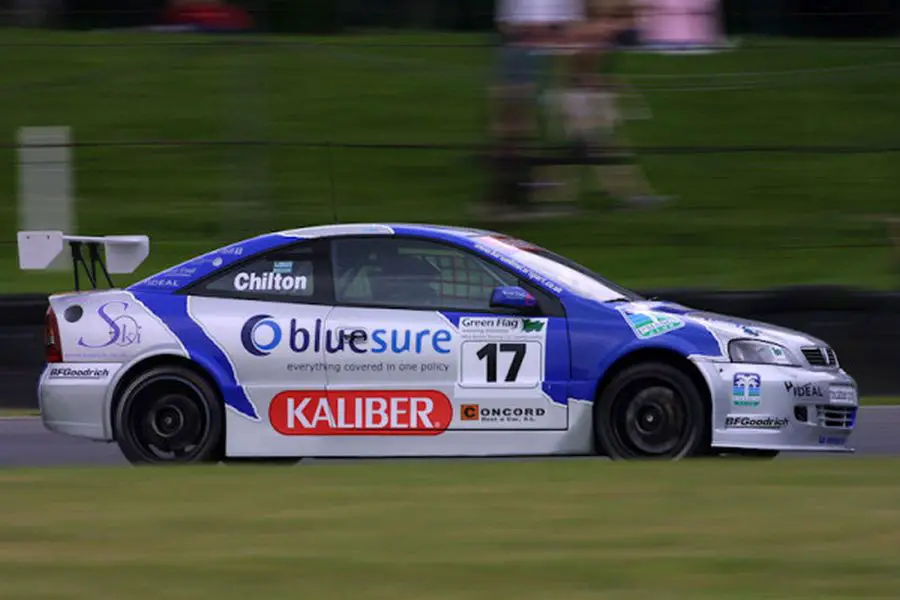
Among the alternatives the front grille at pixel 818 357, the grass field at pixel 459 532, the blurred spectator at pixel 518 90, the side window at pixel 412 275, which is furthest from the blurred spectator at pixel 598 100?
the grass field at pixel 459 532

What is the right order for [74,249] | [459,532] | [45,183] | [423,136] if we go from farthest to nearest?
[423,136], [45,183], [74,249], [459,532]

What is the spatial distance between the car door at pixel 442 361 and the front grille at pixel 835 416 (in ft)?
4.31

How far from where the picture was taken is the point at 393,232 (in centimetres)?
977

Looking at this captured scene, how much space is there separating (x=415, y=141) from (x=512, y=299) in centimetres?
844

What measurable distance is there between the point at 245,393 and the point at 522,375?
142 cm

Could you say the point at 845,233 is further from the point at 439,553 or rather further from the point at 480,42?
the point at 439,553

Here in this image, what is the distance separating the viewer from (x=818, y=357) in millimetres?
9664

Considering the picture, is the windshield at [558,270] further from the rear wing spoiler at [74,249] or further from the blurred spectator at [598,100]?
the blurred spectator at [598,100]

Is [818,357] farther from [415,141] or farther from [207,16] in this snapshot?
[207,16]

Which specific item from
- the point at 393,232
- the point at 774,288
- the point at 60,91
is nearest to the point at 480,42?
the point at 60,91

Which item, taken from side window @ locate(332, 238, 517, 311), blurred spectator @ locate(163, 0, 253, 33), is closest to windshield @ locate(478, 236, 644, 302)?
side window @ locate(332, 238, 517, 311)

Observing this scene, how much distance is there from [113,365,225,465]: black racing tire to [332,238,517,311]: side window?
2.92 feet

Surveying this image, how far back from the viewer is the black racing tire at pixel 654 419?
Result: 9320 mm

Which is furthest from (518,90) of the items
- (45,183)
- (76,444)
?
(76,444)
